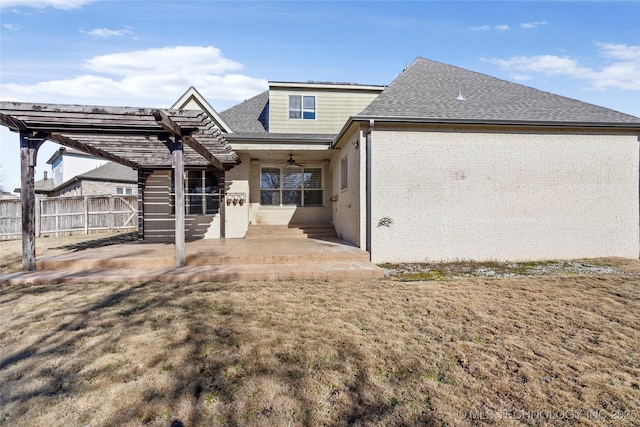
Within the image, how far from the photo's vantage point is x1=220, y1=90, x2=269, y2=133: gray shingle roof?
1146 cm

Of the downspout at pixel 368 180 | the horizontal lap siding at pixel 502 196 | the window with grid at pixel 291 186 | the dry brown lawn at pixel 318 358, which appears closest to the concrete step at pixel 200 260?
the downspout at pixel 368 180

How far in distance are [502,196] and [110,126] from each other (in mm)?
9292

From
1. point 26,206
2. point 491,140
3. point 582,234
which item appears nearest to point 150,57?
point 26,206

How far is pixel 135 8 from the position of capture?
7.35 meters

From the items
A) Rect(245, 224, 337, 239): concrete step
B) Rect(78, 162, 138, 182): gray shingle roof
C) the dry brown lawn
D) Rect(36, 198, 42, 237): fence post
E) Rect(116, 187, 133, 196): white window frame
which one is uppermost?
Rect(78, 162, 138, 182): gray shingle roof

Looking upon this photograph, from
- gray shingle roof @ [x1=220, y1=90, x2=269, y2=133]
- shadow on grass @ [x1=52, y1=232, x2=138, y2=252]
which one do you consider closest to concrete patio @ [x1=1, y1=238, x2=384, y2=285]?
shadow on grass @ [x1=52, y1=232, x2=138, y2=252]

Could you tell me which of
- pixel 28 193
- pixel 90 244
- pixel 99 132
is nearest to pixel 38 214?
pixel 90 244

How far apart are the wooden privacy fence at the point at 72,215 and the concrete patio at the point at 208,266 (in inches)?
378

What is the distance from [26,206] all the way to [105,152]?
272 centimetres

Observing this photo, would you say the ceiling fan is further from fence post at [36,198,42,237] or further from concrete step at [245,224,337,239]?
fence post at [36,198,42,237]

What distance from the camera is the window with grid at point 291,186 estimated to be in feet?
38.2

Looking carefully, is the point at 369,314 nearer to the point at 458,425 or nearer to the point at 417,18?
the point at 458,425

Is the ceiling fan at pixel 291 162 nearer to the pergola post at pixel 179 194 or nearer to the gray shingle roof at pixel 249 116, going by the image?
the gray shingle roof at pixel 249 116

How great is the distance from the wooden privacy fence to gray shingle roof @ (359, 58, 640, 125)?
14.6 meters
